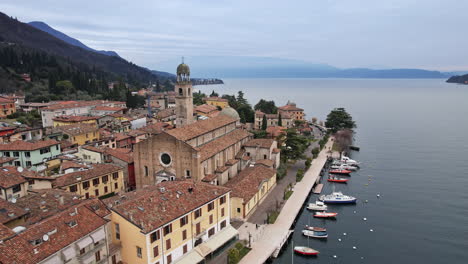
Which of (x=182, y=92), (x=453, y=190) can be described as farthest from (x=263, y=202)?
(x=453, y=190)

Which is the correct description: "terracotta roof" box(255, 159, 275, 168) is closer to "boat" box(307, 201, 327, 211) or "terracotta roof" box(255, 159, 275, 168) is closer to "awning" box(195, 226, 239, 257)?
"boat" box(307, 201, 327, 211)

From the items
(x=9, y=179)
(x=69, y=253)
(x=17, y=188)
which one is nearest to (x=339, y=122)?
(x=17, y=188)

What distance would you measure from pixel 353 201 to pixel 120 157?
33777 millimetres

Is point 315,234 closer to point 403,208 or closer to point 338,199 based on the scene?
point 338,199

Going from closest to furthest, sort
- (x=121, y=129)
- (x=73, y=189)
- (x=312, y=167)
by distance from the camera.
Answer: (x=73, y=189) → (x=312, y=167) → (x=121, y=129)

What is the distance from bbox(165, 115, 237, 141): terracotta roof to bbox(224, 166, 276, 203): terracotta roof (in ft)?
26.5

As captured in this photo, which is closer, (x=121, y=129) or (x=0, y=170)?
(x=0, y=170)

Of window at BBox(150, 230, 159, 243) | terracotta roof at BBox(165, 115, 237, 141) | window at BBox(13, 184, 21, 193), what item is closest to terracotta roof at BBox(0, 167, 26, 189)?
window at BBox(13, 184, 21, 193)

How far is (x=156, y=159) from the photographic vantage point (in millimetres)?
41594

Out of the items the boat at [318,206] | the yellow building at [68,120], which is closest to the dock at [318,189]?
the boat at [318,206]

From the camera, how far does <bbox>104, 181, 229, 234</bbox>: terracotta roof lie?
80.4 feet

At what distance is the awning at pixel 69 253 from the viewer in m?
20.6

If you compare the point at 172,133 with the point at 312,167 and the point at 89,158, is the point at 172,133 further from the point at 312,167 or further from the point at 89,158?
the point at 312,167

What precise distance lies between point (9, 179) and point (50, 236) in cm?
1508
